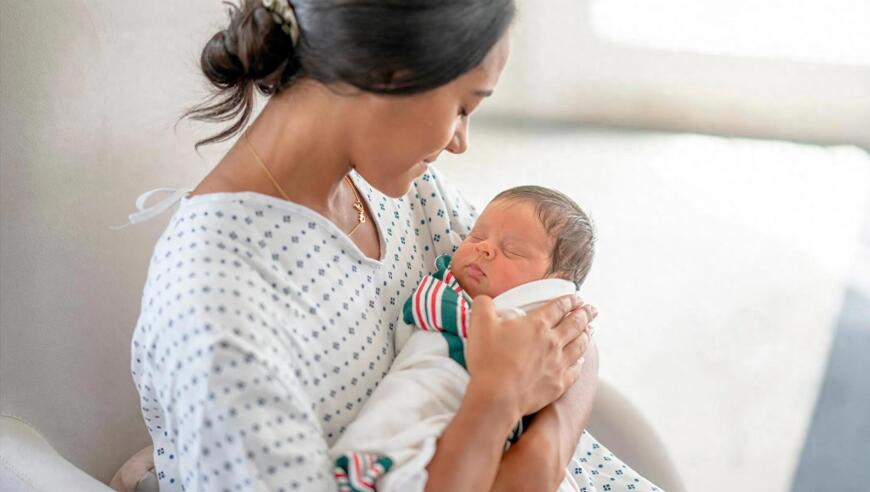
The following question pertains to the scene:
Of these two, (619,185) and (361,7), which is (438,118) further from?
(619,185)

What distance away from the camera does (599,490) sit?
4.57 ft

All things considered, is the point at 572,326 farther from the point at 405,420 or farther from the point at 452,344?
the point at 405,420

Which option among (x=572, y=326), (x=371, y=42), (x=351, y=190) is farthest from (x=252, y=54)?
(x=572, y=326)

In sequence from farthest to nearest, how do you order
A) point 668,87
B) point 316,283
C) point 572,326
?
point 668,87 → point 572,326 → point 316,283

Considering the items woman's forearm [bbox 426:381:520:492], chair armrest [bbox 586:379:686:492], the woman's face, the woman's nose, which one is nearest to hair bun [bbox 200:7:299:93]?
the woman's face

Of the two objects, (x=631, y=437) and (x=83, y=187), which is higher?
(x=83, y=187)

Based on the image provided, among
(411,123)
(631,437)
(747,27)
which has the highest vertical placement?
(411,123)

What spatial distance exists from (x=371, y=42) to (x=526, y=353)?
0.43 metres

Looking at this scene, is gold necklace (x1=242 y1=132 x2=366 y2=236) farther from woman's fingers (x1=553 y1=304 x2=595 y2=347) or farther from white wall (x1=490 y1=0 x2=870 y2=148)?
white wall (x1=490 y1=0 x2=870 y2=148)

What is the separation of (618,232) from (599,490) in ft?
6.44

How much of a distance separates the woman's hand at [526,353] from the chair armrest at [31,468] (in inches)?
19.6

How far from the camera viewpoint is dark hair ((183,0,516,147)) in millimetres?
995

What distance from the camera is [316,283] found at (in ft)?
3.68

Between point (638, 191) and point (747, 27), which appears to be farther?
point (747, 27)
